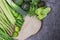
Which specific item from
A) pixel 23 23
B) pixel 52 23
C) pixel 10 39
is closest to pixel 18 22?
pixel 23 23

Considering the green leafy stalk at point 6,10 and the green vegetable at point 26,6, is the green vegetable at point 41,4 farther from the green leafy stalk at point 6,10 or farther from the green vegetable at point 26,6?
the green leafy stalk at point 6,10

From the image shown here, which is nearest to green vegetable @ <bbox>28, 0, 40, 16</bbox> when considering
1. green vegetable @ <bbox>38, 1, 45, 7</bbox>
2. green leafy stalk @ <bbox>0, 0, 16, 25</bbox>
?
green vegetable @ <bbox>38, 1, 45, 7</bbox>

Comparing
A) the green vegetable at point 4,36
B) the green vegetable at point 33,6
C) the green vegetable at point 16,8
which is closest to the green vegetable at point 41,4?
the green vegetable at point 33,6

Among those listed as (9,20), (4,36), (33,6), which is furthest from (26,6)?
(4,36)

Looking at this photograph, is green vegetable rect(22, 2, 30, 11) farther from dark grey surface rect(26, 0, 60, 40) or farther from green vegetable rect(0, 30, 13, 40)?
green vegetable rect(0, 30, 13, 40)

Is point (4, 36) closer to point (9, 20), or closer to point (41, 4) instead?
point (9, 20)

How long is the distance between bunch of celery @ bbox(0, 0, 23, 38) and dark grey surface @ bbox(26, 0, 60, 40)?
0.47 ft

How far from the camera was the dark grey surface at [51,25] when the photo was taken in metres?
1.72

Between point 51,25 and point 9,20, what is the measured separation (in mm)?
318

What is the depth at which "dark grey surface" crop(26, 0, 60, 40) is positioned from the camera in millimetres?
1716

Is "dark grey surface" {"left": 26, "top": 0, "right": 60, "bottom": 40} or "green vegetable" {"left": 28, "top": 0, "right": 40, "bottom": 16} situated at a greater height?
"green vegetable" {"left": 28, "top": 0, "right": 40, "bottom": 16}

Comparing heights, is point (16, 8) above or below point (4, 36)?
above

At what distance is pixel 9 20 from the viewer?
1.72 meters

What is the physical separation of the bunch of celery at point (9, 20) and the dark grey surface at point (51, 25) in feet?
0.47
